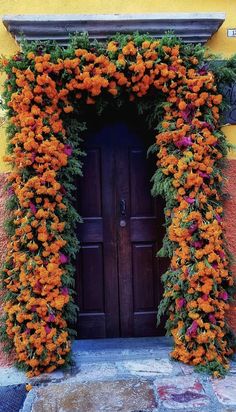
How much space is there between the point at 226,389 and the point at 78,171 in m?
1.95

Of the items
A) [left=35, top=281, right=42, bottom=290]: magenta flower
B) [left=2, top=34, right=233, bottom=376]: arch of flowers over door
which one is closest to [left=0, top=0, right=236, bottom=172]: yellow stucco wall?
[left=2, top=34, right=233, bottom=376]: arch of flowers over door

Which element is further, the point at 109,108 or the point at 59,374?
the point at 109,108

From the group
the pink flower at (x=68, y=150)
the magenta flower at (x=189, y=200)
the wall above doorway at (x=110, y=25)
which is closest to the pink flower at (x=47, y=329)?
the pink flower at (x=68, y=150)

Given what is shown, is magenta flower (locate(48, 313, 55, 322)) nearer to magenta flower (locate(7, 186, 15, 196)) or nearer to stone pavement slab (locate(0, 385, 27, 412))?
stone pavement slab (locate(0, 385, 27, 412))

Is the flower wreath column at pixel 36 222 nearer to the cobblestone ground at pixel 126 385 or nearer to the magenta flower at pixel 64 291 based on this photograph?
the magenta flower at pixel 64 291

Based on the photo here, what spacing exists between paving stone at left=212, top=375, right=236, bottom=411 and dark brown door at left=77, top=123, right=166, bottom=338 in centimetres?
91

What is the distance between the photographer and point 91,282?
12.8ft

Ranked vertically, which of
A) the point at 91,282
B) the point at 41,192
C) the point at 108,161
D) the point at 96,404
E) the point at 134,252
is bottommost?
the point at 96,404

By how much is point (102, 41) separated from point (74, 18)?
290 mm

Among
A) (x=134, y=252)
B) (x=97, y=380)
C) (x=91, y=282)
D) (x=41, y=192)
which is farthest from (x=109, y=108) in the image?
(x=97, y=380)

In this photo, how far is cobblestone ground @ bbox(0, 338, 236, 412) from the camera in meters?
2.80

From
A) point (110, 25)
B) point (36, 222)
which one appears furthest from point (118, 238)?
point (110, 25)

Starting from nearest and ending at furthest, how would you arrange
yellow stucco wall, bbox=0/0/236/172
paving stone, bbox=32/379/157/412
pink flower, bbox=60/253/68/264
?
Result: 1. paving stone, bbox=32/379/157/412
2. pink flower, bbox=60/253/68/264
3. yellow stucco wall, bbox=0/0/236/172

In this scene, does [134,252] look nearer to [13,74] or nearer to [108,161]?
[108,161]
